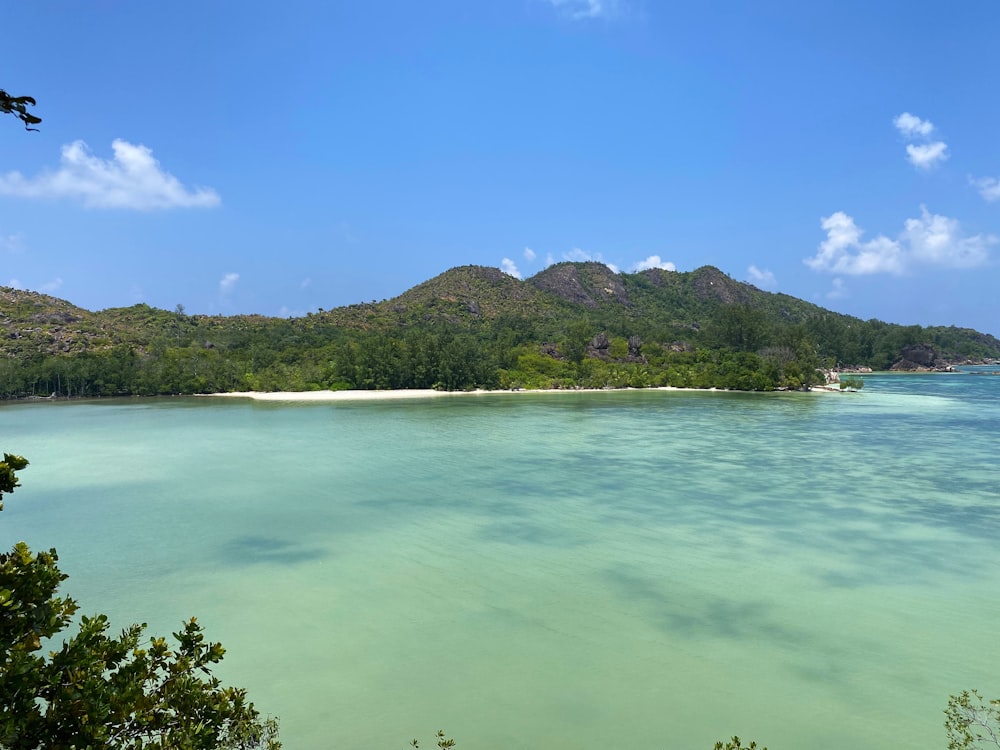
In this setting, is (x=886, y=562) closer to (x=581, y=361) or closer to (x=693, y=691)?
(x=693, y=691)

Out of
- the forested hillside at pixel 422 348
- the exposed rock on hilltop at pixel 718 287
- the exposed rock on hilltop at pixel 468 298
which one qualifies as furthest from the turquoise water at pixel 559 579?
the exposed rock on hilltop at pixel 718 287

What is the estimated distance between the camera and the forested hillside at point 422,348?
6738 cm

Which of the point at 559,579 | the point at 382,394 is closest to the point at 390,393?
the point at 382,394

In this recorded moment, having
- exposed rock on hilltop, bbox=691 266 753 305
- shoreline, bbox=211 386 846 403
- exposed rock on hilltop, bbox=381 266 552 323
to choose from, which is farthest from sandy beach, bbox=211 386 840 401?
exposed rock on hilltop, bbox=691 266 753 305

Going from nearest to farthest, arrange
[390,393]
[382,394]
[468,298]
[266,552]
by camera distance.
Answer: [266,552] → [382,394] → [390,393] → [468,298]

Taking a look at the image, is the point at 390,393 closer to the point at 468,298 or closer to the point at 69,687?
the point at 468,298

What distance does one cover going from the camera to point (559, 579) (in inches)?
503

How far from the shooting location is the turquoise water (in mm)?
Result: 8336

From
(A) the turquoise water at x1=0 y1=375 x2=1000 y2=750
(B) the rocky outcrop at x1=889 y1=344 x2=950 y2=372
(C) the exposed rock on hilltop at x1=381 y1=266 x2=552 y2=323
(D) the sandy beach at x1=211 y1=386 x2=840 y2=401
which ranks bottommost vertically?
(A) the turquoise water at x1=0 y1=375 x2=1000 y2=750

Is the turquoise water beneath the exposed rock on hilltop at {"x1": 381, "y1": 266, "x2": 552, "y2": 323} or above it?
beneath

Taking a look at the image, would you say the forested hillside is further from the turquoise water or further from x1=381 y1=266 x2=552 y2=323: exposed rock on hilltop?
the turquoise water

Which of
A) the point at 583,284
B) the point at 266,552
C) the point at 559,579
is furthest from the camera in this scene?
the point at 583,284

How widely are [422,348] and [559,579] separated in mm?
58598

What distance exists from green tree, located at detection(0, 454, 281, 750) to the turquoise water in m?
4.11
